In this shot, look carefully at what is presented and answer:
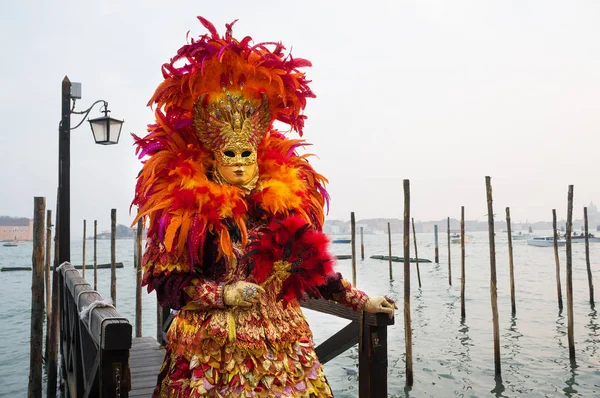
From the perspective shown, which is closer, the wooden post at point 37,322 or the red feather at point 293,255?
the red feather at point 293,255

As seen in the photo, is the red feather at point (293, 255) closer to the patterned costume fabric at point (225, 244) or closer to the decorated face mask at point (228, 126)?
the patterned costume fabric at point (225, 244)

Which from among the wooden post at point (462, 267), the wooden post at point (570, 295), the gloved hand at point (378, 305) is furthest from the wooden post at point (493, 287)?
the gloved hand at point (378, 305)

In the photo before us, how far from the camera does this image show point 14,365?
32.9 ft

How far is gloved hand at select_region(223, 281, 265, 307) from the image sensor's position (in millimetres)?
1920

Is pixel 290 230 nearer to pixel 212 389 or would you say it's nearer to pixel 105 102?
pixel 212 389

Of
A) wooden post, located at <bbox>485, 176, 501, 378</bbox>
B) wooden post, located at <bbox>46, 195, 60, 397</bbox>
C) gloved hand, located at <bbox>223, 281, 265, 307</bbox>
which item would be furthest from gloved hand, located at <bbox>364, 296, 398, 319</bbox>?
wooden post, located at <bbox>485, 176, 501, 378</bbox>

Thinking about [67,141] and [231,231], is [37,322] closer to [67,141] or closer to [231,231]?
[67,141]

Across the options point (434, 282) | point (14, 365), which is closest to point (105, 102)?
point (14, 365)

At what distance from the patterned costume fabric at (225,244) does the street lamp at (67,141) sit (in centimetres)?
370

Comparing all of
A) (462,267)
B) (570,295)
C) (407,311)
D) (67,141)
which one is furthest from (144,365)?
(462,267)

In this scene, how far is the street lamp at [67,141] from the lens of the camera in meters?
5.46

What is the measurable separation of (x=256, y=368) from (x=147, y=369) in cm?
272

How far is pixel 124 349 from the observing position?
5.56 feet

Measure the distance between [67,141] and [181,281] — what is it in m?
4.33
